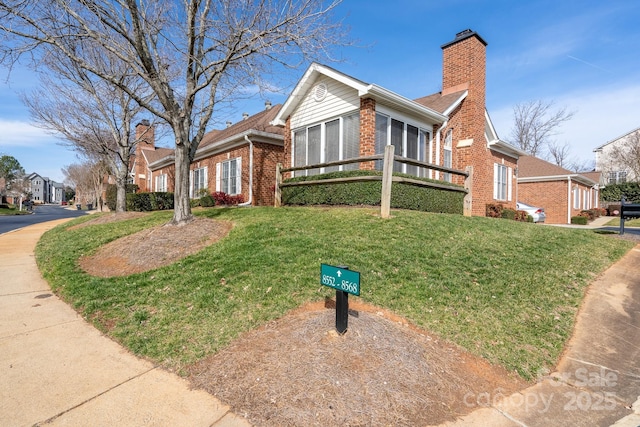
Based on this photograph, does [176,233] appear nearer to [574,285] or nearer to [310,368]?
[310,368]

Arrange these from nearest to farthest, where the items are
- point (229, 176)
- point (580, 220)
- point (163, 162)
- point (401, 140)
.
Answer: point (401, 140), point (229, 176), point (580, 220), point (163, 162)

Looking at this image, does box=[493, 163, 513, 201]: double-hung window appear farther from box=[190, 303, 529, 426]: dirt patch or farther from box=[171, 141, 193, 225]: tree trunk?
box=[190, 303, 529, 426]: dirt patch

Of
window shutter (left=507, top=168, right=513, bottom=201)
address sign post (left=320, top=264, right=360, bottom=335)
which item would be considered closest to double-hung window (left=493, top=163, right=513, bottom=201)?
window shutter (left=507, top=168, right=513, bottom=201)

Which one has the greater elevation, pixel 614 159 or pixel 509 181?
pixel 614 159

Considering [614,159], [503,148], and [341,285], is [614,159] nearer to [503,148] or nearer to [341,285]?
[503,148]

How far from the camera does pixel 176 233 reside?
285 inches

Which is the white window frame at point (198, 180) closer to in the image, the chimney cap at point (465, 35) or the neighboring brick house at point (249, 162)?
the neighboring brick house at point (249, 162)

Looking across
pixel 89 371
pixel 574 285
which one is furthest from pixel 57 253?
pixel 574 285

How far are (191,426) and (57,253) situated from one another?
7457 mm

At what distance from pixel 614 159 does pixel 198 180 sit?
4899 cm

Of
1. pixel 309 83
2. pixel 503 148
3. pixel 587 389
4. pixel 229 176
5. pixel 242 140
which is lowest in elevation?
pixel 587 389

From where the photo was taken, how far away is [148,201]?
59.0 feet

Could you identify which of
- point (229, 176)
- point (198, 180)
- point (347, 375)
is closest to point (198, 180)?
point (198, 180)

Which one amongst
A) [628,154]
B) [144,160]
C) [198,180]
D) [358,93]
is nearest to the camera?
[358,93]
